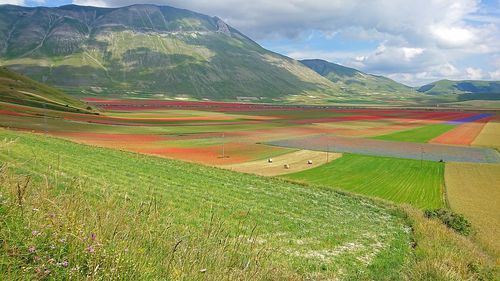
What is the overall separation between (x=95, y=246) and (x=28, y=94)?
118m

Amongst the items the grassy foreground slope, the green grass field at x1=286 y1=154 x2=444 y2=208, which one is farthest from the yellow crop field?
the grassy foreground slope

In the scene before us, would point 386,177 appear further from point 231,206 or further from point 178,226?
point 178,226

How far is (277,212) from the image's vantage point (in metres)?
24.3

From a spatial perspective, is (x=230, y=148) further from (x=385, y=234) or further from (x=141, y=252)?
(x=141, y=252)

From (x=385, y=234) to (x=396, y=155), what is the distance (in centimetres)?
5361

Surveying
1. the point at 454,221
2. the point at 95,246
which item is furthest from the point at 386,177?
the point at 95,246

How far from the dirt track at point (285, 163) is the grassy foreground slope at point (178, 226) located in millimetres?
15047

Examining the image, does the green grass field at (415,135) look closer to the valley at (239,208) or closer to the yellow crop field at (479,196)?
the valley at (239,208)

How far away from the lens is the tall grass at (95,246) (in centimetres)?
580

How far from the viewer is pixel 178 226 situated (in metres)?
11.6

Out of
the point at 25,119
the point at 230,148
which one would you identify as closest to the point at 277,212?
the point at 230,148

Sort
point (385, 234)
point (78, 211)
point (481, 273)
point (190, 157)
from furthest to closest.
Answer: point (190, 157)
point (385, 234)
point (481, 273)
point (78, 211)

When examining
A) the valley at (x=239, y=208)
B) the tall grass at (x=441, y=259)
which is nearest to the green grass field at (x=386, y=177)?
the valley at (x=239, y=208)

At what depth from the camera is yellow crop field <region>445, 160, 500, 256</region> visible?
31.2m
